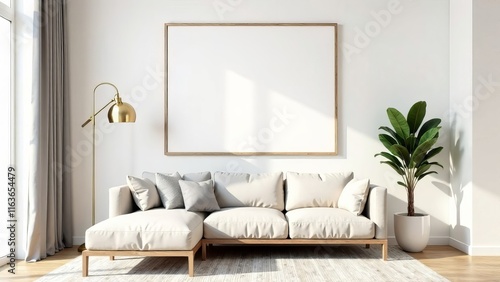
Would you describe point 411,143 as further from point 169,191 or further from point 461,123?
point 169,191

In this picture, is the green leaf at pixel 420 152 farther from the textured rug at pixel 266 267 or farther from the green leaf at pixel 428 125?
the textured rug at pixel 266 267

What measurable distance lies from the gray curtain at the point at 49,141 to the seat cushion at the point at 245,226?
1623mm

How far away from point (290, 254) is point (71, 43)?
3289mm

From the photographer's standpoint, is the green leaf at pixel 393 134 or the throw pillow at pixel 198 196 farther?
the green leaf at pixel 393 134

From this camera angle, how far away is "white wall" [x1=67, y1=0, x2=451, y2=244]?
530 cm

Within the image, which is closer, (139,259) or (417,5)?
(139,259)

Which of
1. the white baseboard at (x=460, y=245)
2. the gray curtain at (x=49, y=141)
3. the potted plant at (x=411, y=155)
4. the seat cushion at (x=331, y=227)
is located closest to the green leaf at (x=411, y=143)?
the potted plant at (x=411, y=155)

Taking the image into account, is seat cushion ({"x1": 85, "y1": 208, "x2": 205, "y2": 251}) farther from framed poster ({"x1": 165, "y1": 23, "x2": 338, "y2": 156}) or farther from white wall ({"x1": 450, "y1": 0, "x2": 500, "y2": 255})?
white wall ({"x1": 450, "y1": 0, "x2": 500, "y2": 255})

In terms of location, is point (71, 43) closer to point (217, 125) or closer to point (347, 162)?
point (217, 125)

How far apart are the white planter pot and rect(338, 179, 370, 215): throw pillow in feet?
1.98

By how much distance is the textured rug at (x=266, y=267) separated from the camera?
12.6 feet

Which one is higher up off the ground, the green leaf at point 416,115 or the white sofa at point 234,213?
the green leaf at point 416,115

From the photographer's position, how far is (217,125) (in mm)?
5305

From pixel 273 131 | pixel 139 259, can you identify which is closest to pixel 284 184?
pixel 273 131
